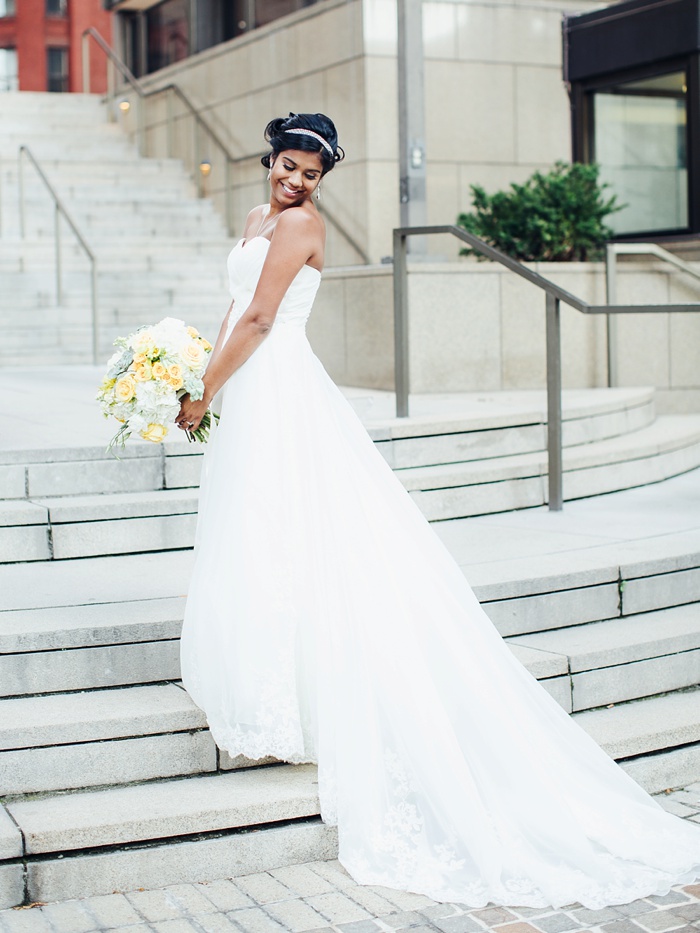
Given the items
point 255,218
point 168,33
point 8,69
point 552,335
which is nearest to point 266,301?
point 255,218

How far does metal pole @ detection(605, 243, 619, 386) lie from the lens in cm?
1000

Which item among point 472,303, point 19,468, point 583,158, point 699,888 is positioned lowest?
point 699,888

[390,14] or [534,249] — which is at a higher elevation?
[390,14]

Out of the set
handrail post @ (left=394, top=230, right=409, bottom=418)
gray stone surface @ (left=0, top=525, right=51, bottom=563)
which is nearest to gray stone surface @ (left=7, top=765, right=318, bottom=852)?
gray stone surface @ (left=0, top=525, right=51, bottom=563)

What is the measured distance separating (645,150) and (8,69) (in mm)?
36338

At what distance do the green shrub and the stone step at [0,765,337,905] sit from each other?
7200 mm

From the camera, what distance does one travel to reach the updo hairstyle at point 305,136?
386 cm

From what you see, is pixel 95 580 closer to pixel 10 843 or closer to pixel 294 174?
pixel 10 843

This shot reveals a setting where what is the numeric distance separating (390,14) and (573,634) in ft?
34.2

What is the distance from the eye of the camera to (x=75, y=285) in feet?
45.5

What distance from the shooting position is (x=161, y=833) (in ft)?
12.2

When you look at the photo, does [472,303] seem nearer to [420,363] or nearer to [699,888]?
→ [420,363]

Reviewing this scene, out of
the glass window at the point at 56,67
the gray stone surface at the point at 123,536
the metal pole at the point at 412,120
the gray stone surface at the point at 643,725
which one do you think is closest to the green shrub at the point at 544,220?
the metal pole at the point at 412,120

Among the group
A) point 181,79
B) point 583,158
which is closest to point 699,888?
point 583,158
